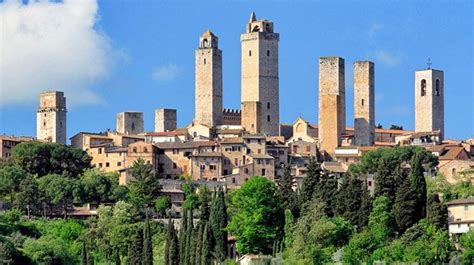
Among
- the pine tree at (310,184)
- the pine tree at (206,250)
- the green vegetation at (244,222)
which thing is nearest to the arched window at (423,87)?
the green vegetation at (244,222)

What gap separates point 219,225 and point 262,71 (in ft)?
104

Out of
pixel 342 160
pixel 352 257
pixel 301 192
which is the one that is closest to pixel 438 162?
pixel 342 160

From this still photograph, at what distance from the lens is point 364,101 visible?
87625 millimetres

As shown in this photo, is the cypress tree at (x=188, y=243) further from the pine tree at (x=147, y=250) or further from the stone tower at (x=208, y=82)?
the stone tower at (x=208, y=82)

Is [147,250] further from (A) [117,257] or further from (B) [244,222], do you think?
(A) [117,257]

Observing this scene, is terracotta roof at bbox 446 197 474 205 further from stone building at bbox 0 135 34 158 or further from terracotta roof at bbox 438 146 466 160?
stone building at bbox 0 135 34 158

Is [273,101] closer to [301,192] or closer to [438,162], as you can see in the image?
[438,162]

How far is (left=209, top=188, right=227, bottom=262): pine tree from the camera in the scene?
55.1 m

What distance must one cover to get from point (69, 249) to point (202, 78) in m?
27.8

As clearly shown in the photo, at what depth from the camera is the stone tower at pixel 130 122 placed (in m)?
91.0

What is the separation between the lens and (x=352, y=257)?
51.2 m

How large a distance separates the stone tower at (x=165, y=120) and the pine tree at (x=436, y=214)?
37552mm

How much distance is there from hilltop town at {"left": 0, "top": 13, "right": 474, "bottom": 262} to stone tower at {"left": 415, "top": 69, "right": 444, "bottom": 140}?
6 cm

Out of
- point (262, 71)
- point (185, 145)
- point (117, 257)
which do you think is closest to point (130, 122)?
point (262, 71)
